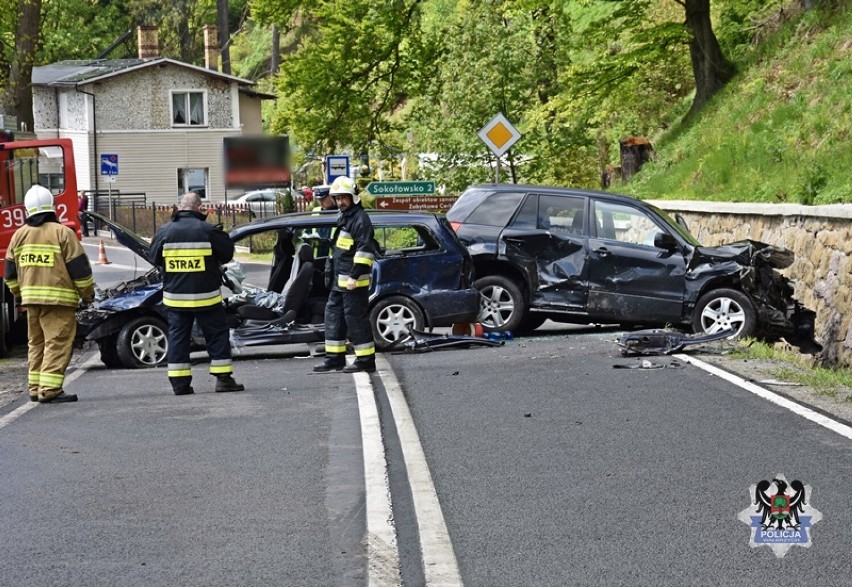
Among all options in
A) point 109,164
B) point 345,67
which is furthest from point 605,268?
point 109,164

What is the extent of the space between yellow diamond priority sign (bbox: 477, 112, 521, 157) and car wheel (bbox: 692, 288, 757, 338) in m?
9.44

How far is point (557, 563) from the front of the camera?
233 inches

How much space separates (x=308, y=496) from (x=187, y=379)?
15.7 ft

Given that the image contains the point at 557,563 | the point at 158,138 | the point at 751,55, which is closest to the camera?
the point at 557,563

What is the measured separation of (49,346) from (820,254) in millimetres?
8781

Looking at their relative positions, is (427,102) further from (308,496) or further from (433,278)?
(308,496)

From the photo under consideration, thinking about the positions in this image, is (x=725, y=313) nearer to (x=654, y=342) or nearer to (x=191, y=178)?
(x=654, y=342)

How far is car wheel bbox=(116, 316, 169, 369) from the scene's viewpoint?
14.5 m

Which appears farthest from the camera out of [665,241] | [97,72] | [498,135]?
[97,72]

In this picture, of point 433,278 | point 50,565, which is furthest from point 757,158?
point 50,565

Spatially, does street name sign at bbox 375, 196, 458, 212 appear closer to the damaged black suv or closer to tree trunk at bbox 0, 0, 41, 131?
the damaged black suv

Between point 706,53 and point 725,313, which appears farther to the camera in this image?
point 706,53

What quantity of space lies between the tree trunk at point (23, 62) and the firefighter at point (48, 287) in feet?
74.2

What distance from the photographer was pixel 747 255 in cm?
1561
